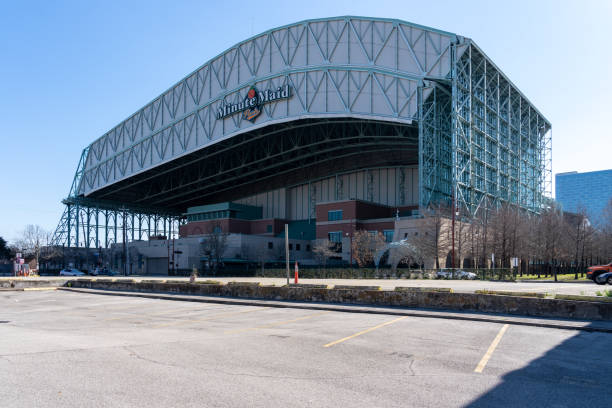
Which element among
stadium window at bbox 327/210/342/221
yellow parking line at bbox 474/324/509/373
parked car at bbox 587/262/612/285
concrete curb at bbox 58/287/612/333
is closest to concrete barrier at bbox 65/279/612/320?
concrete curb at bbox 58/287/612/333

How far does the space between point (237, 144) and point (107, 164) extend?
107 ft

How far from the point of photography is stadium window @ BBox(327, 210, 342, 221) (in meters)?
81.4

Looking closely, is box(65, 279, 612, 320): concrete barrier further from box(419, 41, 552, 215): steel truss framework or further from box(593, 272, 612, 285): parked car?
box(419, 41, 552, 215): steel truss framework

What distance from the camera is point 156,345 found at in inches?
437

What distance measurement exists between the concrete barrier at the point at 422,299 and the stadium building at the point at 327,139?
4033cm

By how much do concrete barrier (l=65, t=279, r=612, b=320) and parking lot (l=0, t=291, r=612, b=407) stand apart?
7.71 ft

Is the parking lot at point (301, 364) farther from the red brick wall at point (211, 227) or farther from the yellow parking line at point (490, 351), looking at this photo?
the red brick wall at point (211, 227)

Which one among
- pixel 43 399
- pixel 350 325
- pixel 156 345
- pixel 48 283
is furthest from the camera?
pixel 48 283

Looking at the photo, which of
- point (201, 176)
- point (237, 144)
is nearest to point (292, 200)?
point (201, 176)

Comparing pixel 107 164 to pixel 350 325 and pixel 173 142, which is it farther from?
pixel 350 325

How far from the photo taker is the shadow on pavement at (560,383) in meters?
6.87

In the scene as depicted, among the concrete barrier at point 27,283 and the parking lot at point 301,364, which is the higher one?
the parking lot at point 301,364

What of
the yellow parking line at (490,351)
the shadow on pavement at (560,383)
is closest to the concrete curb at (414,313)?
the yellow parking line at (490,351)

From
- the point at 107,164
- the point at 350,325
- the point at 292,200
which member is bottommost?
the point at 350,325
